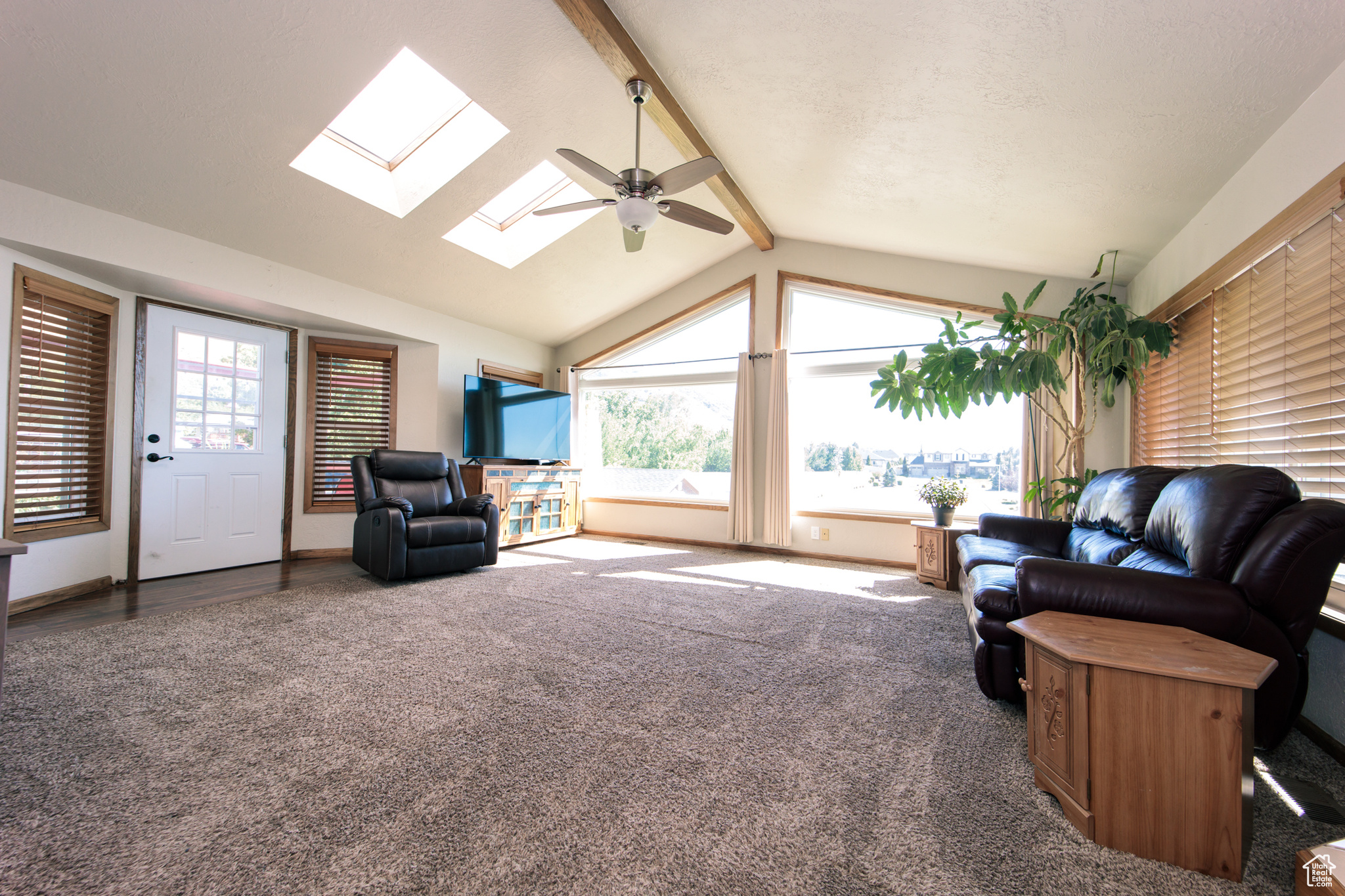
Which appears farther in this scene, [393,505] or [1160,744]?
[393,505]

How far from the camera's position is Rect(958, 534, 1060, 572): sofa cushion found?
2.70m

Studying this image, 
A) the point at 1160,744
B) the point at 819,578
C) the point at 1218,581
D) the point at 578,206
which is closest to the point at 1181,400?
the point at 1218,581

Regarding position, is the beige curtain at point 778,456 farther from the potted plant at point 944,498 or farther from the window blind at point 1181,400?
the window blind at point 1181,400

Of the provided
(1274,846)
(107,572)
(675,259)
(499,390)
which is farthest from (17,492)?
(1274,846)

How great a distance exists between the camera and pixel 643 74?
123 inches

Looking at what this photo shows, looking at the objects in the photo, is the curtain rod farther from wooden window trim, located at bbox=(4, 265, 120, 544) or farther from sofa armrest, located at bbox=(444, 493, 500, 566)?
wooden window trim, located at bbox=(4, 265, 120, 544)

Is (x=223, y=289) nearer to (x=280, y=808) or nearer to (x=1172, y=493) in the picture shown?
(x=280, y=808)

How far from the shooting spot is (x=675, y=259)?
5625mm

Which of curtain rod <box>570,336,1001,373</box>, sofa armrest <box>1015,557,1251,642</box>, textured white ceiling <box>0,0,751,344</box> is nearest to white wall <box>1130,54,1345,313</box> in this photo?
curtain rod <box>570,336,1001,373</box>

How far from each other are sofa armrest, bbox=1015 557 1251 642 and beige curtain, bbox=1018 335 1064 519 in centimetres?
297

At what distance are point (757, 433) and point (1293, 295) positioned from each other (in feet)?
12.6

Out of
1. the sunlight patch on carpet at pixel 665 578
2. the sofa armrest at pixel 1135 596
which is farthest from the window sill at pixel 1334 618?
the sunlight patch on carpet at pixel 665 578

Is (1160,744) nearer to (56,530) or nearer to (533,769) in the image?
(533,769)

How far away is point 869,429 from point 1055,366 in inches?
78.2
